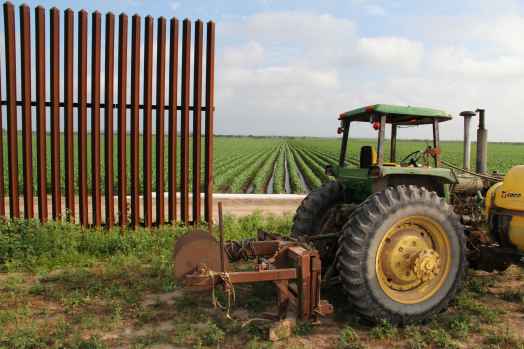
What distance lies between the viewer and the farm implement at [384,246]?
11.9 feet

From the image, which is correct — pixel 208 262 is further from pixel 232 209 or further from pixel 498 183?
pixel 232 209

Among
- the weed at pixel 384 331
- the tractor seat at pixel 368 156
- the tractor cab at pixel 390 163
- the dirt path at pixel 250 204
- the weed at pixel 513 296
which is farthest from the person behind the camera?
the dirt path at pixel 250 204

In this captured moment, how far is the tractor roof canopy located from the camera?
4.32 metres

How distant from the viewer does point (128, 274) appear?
5199 millimetres

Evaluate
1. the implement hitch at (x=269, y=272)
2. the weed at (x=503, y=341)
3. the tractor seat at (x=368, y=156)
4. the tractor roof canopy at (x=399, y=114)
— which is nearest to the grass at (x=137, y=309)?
the weed at (x=503, y=341)

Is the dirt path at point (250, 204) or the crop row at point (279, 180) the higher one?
the dirt path at point (250, 204)

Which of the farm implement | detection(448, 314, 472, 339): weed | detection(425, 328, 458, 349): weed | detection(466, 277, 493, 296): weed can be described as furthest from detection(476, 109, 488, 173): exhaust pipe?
detection(425, 328, 458, 349): weed

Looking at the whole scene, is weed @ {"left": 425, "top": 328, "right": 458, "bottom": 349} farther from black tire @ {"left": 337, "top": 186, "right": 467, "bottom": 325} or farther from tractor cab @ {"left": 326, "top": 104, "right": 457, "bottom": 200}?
tractor cab @ {"left": 326, "top": 104, "right": 457, "bottom": 200}

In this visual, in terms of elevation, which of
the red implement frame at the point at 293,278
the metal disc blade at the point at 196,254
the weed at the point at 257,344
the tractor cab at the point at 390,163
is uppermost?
the tractor cab at the point at 390,163

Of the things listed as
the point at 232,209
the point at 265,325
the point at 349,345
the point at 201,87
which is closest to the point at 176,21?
the point at 201,87

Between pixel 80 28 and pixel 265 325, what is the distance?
5.20m

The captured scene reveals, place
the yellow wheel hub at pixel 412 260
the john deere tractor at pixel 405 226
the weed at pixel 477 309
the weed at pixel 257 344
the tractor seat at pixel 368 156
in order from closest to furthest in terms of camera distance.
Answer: the weed at pixel 257 344 → the john deere tractor at pixel 405 226 → the yellow wheel hub at pixel 412 260 → the weed at pixel 477 309 → the tractor seat at pixel 368 156

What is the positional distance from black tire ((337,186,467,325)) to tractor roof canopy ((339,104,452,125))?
2.95 feet

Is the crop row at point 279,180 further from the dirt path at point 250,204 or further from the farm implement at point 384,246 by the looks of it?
the farm implement at point 384,246
